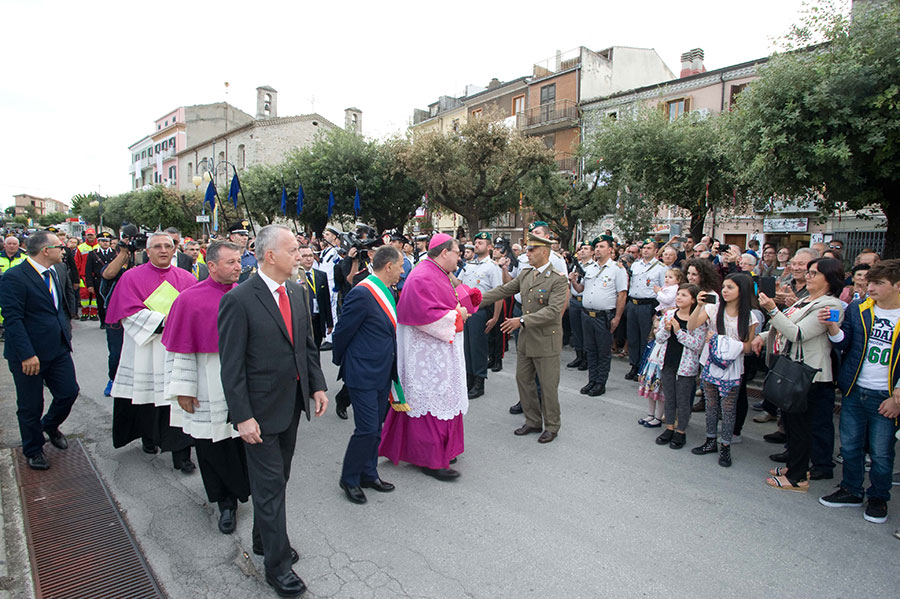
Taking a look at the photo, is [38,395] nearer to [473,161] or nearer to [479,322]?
[479,322]

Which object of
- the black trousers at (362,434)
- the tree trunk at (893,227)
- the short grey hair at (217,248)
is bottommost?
the black trousers at (362,434)

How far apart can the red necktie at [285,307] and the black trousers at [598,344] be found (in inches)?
188

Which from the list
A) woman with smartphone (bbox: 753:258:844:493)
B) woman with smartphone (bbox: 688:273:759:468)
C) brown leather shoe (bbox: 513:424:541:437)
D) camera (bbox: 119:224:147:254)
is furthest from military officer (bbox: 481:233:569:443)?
camera (bbox: 119:224:147:254)

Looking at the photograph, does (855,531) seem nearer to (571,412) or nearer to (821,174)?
(571,412)

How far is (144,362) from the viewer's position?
4305mm

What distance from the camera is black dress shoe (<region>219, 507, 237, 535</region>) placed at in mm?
3478

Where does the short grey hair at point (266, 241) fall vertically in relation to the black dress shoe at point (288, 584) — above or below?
above

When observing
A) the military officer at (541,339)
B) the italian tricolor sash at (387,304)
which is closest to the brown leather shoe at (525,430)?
the military officer at (541,339)

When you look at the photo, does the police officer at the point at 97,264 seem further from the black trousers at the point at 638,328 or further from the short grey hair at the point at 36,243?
the black trousers at the point at 638,328

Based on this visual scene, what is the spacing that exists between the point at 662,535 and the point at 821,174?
7.66 metres

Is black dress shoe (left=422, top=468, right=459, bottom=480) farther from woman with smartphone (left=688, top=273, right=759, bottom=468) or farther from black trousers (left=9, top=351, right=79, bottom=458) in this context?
black trousers (left=9, top=351, right=79, bottom=458)

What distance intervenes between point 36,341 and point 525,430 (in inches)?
177

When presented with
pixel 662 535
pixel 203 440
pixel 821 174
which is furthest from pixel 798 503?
pixel 821 174

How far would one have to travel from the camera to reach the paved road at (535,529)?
2930 mm
